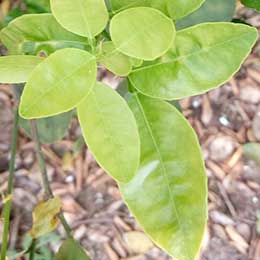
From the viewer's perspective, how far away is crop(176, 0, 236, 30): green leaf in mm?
894

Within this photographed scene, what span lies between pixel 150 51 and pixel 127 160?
0.10 meters

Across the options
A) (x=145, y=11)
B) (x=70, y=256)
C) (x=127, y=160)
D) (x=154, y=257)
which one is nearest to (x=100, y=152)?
(x=127, y=160)

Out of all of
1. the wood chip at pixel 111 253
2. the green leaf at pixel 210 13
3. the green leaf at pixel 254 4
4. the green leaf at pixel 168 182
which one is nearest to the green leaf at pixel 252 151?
the wood chip at pixel 111 253

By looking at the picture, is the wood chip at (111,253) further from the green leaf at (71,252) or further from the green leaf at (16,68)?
the green leaf at (16,68)

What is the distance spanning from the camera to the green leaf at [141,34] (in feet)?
1.89

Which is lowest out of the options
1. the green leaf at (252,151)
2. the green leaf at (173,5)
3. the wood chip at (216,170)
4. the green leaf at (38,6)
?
the wood chip at (216,170)

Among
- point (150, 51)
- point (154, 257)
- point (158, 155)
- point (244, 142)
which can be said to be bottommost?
point (154, 257)

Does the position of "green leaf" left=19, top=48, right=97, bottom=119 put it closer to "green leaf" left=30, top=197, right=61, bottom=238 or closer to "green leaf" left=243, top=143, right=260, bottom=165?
"green leaf" left=30, top=197, right=61, bottom=238

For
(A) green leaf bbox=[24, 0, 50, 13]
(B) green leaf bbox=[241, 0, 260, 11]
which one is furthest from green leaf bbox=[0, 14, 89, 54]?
(B) green leaf bbox=[241, 0, 260, 11]

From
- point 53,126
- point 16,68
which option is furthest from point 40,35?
point 53,126

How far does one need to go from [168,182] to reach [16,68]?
183mm

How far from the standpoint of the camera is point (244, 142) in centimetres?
158

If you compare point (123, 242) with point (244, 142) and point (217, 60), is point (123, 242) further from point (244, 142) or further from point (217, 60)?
point (217, 60)

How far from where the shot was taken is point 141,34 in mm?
577
